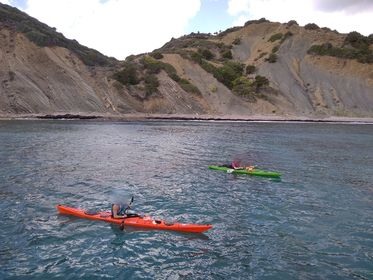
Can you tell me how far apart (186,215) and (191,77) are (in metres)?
90.7

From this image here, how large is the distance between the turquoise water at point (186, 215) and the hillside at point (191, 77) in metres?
45.9

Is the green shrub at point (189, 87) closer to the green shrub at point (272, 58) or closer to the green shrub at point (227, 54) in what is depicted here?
the green shrub at point (272, 58)

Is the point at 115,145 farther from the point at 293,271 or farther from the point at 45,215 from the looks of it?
the point at 293,271

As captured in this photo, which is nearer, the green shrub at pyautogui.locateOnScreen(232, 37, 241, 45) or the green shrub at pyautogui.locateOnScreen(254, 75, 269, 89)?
the green shrub at pyautogui.locateOnScreen(254, 75, 269, 89)

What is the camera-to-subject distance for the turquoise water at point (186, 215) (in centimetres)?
1446

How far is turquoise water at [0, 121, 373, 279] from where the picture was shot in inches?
569

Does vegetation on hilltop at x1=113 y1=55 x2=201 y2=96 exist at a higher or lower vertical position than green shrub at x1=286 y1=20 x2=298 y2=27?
lower

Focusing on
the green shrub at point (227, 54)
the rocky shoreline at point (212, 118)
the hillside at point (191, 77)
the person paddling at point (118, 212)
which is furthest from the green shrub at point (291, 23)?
the person paddling at point (118, 212)

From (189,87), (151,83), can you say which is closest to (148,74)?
(151,83)

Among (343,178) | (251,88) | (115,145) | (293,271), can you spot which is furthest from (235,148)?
(251,88)

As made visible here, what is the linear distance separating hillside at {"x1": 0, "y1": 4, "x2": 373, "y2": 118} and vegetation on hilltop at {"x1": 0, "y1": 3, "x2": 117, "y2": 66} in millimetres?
282

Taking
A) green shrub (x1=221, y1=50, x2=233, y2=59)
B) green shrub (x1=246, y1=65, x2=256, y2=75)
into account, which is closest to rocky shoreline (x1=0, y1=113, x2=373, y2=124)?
green shrub (x1=246, y1=65, x2=256, y2=75)

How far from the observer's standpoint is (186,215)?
20.3 metres

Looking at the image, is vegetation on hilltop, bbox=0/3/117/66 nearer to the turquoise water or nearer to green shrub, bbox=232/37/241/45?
green shrub, bbox=232/37/241/45
